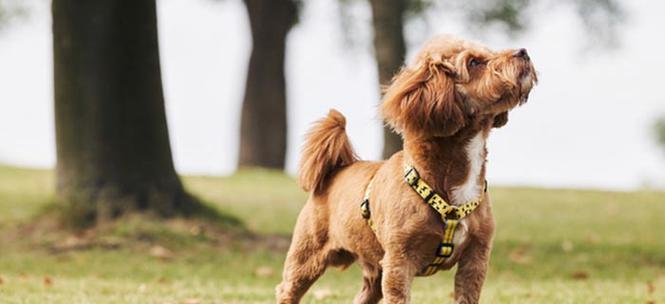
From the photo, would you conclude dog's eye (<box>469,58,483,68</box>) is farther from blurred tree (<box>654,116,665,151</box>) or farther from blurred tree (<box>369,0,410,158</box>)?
blurred tree (<box>654,116,665,151</box>)

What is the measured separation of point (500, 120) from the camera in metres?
5.27

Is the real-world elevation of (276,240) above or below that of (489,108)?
below

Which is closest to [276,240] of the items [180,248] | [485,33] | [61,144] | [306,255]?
[180,248]

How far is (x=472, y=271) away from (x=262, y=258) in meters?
6.12

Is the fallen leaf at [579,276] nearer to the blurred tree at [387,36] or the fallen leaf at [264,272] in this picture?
the fallen leaf at [264,272]

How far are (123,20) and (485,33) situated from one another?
981 cm

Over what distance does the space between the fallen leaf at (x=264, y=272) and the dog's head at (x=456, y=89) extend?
5.29 meters

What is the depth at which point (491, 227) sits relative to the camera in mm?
5180

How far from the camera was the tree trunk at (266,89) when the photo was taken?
69.9 feet

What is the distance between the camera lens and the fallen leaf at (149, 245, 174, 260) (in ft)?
35.5

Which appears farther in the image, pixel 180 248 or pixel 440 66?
pixel 180 248

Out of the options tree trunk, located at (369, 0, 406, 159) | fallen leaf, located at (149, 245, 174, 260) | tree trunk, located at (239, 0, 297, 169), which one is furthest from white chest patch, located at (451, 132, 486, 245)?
tree trunk, located at (239, 0, 297, 169)

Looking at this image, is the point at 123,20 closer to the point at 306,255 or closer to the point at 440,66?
the point at 306,255

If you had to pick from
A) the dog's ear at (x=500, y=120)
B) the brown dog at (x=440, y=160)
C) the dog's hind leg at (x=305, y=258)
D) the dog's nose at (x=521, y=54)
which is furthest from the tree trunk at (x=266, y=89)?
the dog's nose at (x=521, y=54)
